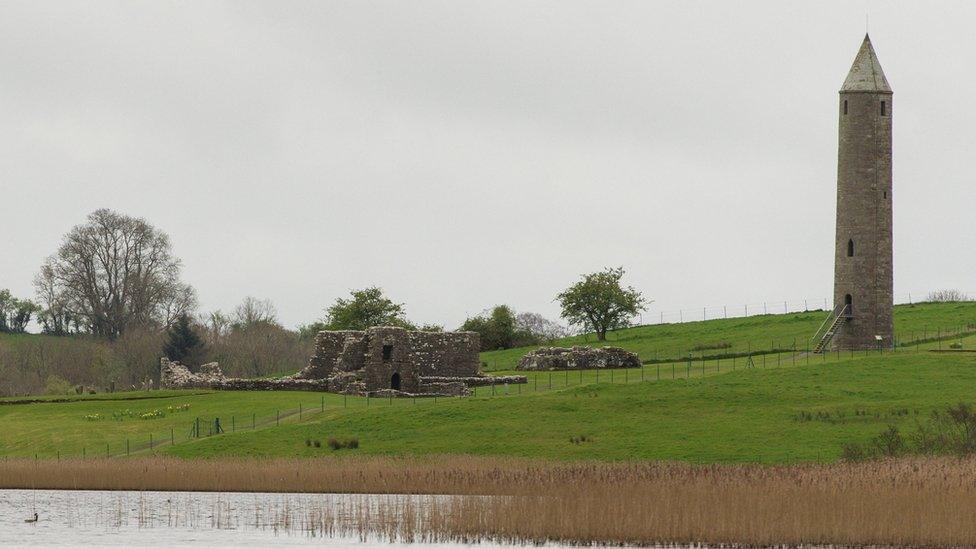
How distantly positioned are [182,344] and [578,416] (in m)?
39.2

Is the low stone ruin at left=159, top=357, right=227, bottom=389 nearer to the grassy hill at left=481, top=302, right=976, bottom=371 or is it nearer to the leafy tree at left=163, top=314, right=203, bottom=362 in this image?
the leafy tree at left=163, top=314, right=203, bottom=362

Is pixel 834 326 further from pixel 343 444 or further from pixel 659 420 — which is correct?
pixel 343 444

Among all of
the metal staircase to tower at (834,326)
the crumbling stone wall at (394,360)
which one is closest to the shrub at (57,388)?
the crumbling stone wall at (394,360)

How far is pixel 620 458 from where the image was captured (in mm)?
50969

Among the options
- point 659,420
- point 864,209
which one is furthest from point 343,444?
point 864,209

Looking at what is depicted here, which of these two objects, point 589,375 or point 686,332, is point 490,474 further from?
point 686,332

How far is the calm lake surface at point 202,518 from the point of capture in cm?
3503

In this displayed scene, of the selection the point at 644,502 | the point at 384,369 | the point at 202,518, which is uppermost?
the point at 384,369

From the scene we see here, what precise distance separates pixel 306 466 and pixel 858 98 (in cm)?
4333

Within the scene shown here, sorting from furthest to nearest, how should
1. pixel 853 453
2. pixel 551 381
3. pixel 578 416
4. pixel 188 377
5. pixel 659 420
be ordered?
1. pixel 188 377
2. pixel 551 381
3. pixel 578 416
4. pixel 659 420
5. pixel 853 453

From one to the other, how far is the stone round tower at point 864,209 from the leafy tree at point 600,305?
22737mm

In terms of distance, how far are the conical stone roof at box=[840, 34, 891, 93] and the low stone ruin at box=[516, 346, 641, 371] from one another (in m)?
17.0

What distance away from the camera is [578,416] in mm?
58438

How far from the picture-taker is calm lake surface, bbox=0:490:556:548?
115 ft
